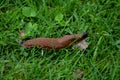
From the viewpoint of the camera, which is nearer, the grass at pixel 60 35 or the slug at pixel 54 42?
the grass at pixel 60 35

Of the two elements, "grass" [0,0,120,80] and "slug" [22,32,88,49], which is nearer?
"grass" [0,0,120,80]

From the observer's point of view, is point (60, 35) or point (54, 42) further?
point (60, 35)

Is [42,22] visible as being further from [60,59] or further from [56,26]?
[60,59]
